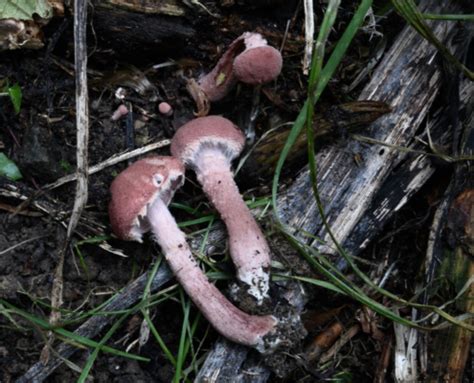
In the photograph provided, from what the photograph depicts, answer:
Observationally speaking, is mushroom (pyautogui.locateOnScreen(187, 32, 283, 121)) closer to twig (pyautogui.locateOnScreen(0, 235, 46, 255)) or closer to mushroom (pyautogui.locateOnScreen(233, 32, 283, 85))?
mushroom (pyautogui.locateOnScreen(233, 32, 283, 85))

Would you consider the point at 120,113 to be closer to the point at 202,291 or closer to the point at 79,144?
the point at 79,144

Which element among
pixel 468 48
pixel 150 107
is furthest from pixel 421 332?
pixel 150 107

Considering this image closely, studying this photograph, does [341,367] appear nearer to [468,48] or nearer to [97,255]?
[97,255]

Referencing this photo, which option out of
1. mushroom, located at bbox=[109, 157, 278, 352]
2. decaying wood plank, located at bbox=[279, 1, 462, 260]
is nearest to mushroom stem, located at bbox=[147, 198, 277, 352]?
mushroom, located at bbox=[109, 157, 278, 352]

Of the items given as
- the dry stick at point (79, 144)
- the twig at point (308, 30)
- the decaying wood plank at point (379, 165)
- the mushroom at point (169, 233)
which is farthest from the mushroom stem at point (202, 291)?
the twig at point (308, 30)

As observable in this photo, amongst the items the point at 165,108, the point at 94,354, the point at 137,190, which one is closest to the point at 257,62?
the point at 165,108

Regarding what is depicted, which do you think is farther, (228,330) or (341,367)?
(341,367)
